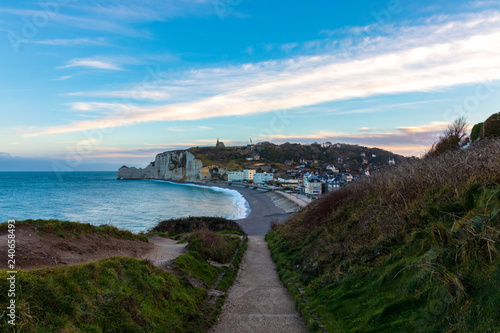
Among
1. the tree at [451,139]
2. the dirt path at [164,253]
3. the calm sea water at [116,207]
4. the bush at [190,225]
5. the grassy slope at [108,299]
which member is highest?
the tree at [451,139]

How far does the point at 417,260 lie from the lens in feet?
22.2

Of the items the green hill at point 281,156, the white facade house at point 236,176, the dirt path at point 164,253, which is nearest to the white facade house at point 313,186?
the dirt path at point 164,253

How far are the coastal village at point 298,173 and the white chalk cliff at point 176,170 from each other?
7.71m

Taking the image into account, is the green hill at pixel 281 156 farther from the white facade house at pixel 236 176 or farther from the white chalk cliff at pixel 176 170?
the white facade house at pixel 236 176

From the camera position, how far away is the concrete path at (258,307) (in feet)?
26.2

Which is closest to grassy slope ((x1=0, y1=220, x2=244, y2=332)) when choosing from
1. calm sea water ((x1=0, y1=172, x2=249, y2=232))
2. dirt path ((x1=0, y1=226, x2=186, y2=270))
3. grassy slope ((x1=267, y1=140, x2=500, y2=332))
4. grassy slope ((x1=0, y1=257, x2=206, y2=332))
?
grassy slope ((x1=0, y1=257, x2=206, y2=332))

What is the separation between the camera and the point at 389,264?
7941 millimetres

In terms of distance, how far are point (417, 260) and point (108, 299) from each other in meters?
6.66

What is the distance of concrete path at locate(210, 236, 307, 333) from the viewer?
7.99m

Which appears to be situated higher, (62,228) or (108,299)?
(62,228)

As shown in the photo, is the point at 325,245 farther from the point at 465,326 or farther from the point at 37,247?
the point at 37,247

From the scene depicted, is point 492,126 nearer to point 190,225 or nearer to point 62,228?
point 62,228

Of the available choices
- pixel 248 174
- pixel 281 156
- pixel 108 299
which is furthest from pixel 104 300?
pixel 281 156

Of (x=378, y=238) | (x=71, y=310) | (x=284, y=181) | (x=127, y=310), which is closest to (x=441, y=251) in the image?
(x=378, y=238)
